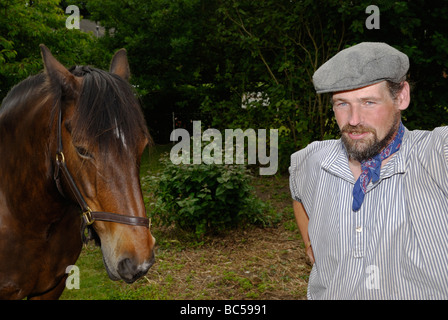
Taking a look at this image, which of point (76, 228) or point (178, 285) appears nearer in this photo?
point (76, 228)

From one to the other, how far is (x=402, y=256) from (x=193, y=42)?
1018 centimetres

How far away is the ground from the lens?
4.39 metres

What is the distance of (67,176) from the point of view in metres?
2.13

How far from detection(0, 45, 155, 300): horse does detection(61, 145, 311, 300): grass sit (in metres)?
1.88

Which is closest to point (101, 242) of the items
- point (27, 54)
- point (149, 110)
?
point (27, 54)

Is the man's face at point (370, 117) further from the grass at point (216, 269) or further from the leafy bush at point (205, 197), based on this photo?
the leafy bush at point (205, 197)

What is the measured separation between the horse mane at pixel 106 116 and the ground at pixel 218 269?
2.74 m

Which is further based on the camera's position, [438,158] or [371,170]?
[371,170]

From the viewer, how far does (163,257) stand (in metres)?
5.32

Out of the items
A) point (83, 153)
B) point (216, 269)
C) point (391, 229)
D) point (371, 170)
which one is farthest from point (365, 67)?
point (216, 269)

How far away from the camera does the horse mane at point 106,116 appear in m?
2.04

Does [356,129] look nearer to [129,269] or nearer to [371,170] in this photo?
[371,170]

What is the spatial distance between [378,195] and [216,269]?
11.6 feet

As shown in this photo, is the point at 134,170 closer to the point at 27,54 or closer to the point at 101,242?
the point at 101,242
